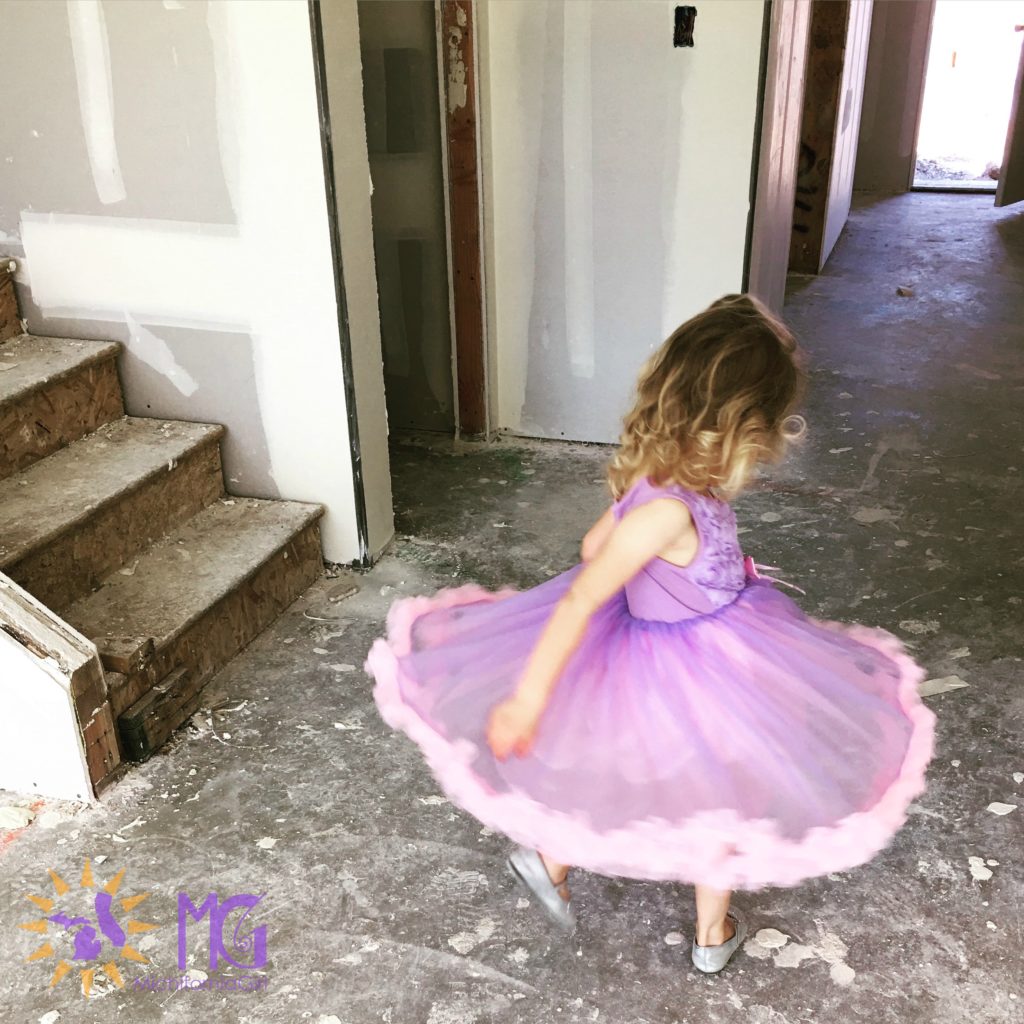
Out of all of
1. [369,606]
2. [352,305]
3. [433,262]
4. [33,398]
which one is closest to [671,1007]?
[369,606]

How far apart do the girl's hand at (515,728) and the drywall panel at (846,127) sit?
5017 millimetres

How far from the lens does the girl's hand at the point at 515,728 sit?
56.8 inches

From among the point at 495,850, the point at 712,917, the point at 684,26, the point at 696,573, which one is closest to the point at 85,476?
the point at 495,850

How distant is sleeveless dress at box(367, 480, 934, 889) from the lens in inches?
54.4

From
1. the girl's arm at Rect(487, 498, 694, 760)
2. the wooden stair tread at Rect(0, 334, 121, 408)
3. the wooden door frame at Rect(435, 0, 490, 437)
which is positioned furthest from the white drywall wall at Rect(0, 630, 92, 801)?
the wooden door frame at Rect(435, 0, 490, 437)

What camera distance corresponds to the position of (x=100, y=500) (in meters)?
2.31

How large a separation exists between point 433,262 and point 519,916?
90.1 inches

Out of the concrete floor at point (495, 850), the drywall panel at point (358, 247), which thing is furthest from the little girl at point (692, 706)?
the drywall panel at point (358, 247)

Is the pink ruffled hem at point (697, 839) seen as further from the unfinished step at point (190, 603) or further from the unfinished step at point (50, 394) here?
the unfinished step at point (50, 394)

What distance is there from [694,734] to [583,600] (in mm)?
249

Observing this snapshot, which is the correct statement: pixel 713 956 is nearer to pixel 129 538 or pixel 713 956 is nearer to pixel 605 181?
pixel 129 538

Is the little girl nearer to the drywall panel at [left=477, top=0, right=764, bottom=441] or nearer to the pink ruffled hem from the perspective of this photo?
the pink ruffled hem

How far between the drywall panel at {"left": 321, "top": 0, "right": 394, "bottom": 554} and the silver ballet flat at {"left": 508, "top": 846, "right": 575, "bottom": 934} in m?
1.29

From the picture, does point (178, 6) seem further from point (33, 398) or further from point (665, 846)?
point (665, 846)
